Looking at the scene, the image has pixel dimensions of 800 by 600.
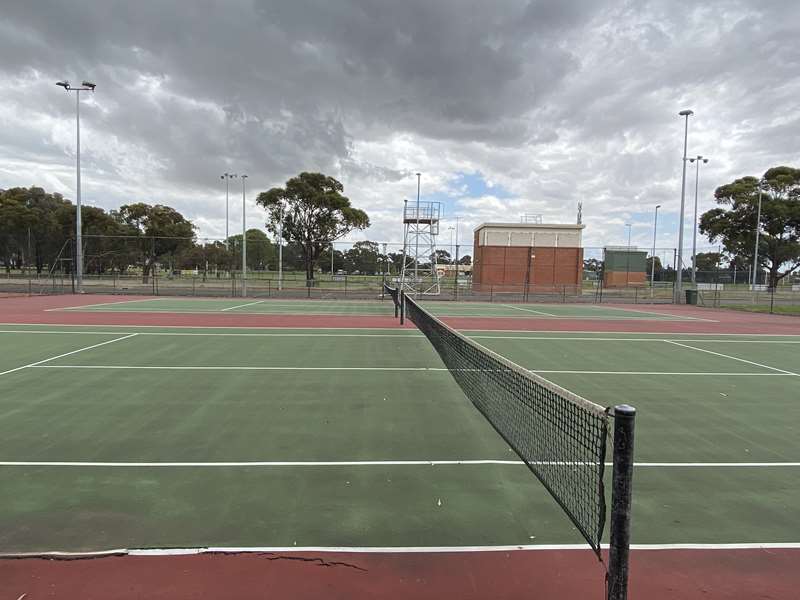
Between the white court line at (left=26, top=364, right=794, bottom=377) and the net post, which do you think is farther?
the white court line at (left=26, top=364, right=794, bottom=377)

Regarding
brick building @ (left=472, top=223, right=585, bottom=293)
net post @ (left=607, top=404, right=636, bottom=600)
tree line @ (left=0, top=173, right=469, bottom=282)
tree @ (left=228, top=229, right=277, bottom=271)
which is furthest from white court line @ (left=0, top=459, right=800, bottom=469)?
tree @ (left=228, top=229, right=277, bottom=271)

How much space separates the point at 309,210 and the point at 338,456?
138 feet

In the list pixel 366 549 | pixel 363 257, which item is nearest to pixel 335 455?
pixel 366 549

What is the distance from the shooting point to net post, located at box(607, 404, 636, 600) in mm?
2389

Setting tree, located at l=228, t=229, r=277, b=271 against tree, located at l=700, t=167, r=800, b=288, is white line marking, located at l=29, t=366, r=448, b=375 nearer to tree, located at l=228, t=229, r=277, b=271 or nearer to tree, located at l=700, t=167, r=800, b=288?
tree, located at l=228, t=229, r=277, b=271

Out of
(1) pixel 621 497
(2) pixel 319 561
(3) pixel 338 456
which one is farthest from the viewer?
(3) pixel 338 456

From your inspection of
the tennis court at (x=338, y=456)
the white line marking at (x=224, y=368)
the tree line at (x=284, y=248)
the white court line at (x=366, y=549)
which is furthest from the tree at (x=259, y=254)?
the white court line at (x=366, y=549)

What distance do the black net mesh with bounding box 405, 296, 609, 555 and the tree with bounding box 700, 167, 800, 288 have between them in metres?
53.7

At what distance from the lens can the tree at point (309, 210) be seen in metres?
45.1

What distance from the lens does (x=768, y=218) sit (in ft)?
161

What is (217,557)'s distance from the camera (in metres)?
3.35

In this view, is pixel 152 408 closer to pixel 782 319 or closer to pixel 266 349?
pixel 266 349

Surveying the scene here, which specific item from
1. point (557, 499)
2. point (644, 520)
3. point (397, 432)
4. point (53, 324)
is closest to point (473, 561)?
point (557, 499)

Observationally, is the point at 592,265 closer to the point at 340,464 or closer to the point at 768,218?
the point at 768,218
